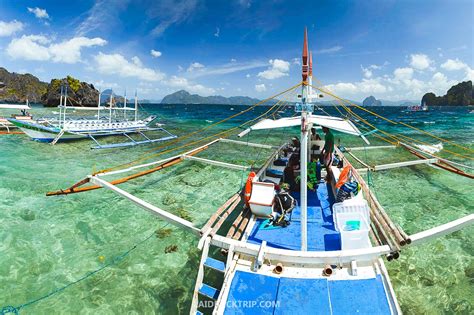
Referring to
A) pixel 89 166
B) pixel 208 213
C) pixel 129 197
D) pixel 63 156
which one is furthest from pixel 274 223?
pixel 63 156

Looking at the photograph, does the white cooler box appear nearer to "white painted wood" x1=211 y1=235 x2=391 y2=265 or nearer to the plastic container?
the plastic container

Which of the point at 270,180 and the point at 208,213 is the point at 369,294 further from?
the point at 208,213

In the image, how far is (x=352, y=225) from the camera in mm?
5676

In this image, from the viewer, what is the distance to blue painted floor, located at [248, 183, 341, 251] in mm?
5969

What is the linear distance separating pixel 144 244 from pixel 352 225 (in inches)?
267

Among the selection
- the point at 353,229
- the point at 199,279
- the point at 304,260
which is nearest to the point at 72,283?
the point at 199,279

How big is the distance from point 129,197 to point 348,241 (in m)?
5.47

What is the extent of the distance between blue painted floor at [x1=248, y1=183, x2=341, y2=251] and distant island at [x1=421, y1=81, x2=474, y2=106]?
616ft

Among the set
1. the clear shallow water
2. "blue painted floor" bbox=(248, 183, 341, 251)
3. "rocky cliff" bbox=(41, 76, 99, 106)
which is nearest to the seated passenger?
"blue painted floor" bbox=(248, 183, 341, 251)

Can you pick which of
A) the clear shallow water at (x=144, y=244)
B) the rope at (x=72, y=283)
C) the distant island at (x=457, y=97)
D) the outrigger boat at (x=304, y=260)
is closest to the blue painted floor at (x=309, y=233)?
the outrigger boat at (x=304, y=260)

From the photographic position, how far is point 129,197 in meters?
6.87

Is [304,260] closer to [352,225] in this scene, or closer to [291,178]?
[352,225]

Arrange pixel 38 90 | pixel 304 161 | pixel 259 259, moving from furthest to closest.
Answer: pixel 38 90 < pixel 304 161 < pixel 259 259

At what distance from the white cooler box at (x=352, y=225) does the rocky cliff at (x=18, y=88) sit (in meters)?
142
